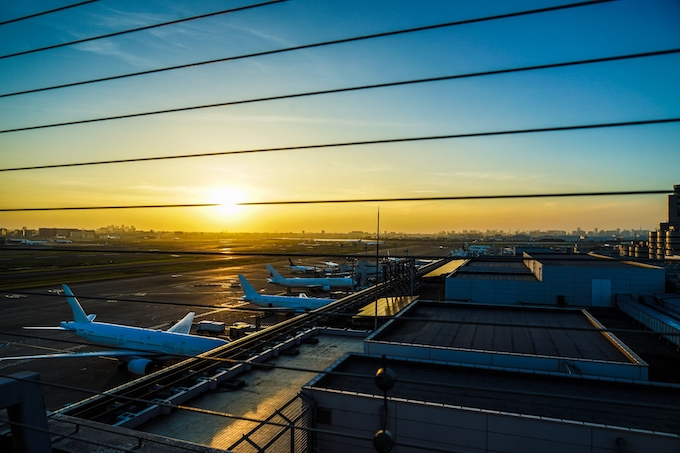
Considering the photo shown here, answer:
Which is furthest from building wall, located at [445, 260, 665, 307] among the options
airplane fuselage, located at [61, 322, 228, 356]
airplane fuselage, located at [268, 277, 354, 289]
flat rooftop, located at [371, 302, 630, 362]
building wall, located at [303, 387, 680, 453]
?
airplane fuselage, located at [268, 277, 354, 289]

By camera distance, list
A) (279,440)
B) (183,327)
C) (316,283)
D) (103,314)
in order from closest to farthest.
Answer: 1. (279,440)
2. (183,327)
3. (103,314)
4. (316,283)

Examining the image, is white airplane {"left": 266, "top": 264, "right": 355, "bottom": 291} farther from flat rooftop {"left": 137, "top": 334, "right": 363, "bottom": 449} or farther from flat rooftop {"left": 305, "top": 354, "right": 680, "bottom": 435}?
flat rooftop {"left": 305, "top": 354, "right": 680, "bottom": 435}

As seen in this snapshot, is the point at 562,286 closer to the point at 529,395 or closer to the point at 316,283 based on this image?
the point at 529,395

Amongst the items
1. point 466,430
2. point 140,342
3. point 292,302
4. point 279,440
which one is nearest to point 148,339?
point 140,342

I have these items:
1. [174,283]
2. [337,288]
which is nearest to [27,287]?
[174,283]

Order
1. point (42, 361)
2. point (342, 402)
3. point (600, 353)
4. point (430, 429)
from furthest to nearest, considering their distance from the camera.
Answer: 1. point (42, 361)
2. point (600, 353)
3. point (342, 402)
4. point (430, 429)

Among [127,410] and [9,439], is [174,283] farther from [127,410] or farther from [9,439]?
[9,439]

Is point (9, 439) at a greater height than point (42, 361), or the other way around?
point (9, 439)

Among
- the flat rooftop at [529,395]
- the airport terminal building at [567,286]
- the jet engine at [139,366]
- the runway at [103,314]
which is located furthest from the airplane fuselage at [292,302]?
the flat rooftop at [529,395]
